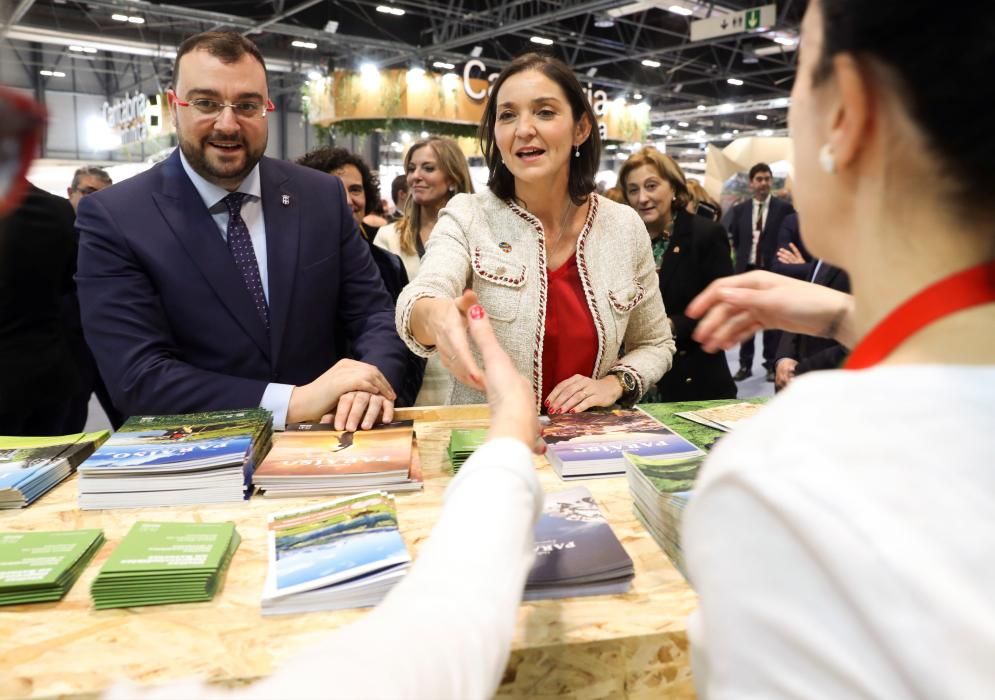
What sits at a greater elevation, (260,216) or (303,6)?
(303,6)

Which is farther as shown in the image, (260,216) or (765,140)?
(765,140)

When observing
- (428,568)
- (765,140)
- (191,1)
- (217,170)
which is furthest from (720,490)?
(191,1)

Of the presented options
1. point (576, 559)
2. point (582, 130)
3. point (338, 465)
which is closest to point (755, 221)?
point (582, 130)

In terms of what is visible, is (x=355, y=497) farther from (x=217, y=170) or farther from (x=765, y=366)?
(x=765, y=366)

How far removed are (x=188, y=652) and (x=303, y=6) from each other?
43.0 ft

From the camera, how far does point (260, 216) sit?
2.42 meters

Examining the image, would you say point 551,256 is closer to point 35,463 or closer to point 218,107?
point 218,107

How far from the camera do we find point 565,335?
2.32 metres

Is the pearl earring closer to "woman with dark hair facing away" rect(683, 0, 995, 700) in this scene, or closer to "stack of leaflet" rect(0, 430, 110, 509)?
"woman with dark hair facing away" rect(683, 0, 995, 700)

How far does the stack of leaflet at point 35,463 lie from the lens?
4.83 feet

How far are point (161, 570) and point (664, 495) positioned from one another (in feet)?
2.56

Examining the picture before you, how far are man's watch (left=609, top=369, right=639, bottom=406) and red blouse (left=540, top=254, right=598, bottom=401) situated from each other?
0.09 meters

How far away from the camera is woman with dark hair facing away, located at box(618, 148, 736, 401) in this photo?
3.92 m

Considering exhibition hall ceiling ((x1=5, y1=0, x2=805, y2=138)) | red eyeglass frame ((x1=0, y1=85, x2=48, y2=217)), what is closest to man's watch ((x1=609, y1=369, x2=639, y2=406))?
red eyeglass frame ((x1=0, y1=85, x2=48, y2=217))
